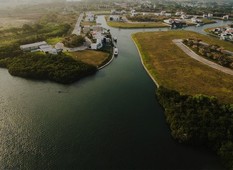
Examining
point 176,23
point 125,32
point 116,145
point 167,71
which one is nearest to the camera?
point 116,145

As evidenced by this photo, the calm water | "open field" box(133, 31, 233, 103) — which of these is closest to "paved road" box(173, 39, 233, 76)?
"open field" box(133, 31, 233, 103)

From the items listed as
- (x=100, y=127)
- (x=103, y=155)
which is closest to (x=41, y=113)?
(x=100, y=127)

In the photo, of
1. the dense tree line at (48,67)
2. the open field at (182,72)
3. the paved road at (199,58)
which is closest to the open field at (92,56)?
the dense tree line at (48,67)

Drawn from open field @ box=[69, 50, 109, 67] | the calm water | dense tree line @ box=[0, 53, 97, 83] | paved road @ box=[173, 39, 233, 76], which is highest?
dense tree line @ box=[0, 53, 97, 83]

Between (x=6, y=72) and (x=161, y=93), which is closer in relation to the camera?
(x=161, y=93)

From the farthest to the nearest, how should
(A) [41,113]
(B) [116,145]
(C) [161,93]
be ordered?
(C) [161,93] < (A) [41,113] < (B) [116,145]

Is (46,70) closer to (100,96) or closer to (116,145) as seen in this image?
(100,96)

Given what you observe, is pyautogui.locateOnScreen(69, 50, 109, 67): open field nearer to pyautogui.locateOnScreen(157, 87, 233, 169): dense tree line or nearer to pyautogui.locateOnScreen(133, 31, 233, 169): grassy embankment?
pyautogui.locateOnScreen(133, 31, 233, 169): grassy embankment
